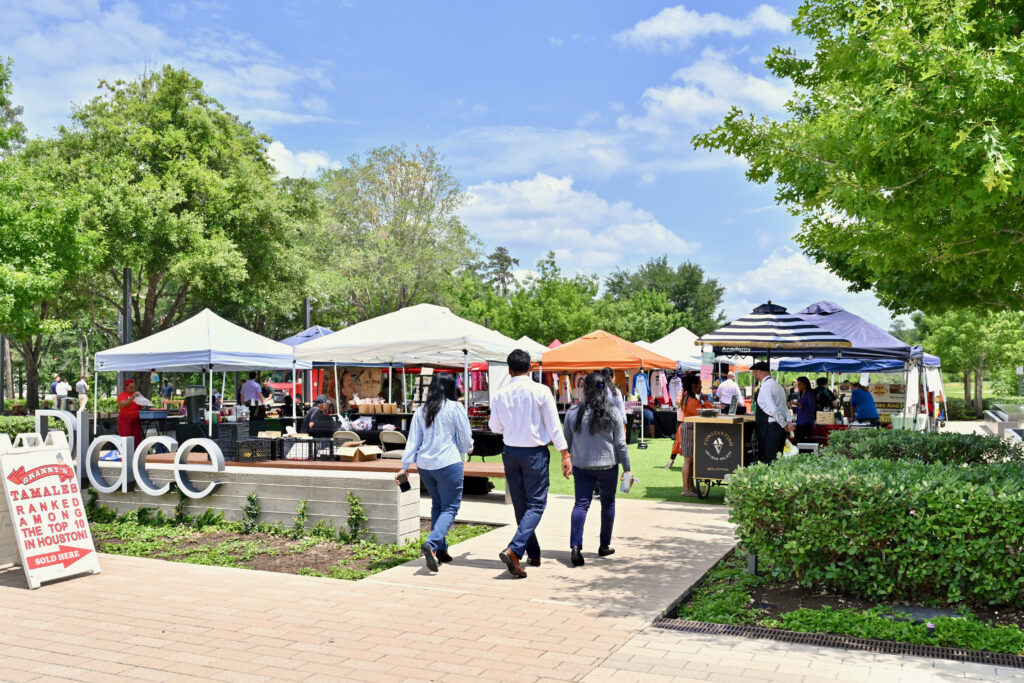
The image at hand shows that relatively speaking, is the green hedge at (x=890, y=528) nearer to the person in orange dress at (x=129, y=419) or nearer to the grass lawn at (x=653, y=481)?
the grass lawn at (x=653, y=481)

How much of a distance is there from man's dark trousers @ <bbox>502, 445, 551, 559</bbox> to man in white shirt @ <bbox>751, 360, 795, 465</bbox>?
176 inches

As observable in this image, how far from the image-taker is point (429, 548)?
7.10m

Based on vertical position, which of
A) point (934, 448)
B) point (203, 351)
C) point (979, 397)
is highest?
point (203, 351)

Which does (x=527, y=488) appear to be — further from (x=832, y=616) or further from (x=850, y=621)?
(x=850, y=621)

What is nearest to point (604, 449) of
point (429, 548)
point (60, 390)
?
point (429, 548)

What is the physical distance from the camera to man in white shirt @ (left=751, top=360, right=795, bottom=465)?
1069cm

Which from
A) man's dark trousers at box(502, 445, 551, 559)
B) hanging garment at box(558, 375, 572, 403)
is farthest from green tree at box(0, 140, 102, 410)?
hanging garment at box(558, 375, 572, 403)

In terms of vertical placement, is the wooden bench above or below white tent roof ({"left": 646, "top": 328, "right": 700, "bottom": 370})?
below

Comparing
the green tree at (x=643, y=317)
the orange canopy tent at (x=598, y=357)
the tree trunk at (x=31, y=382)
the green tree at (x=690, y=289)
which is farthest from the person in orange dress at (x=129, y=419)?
the green tree at (x=690, y=289)

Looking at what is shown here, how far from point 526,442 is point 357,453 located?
4306mm

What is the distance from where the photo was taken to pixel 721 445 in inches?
441

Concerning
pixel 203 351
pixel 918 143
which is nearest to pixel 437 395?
pixel 918 143

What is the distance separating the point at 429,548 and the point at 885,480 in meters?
3.57

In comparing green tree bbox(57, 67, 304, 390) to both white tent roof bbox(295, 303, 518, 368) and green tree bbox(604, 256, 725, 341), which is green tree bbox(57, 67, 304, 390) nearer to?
white tent roof bbox(295, 303, 518, 368)
